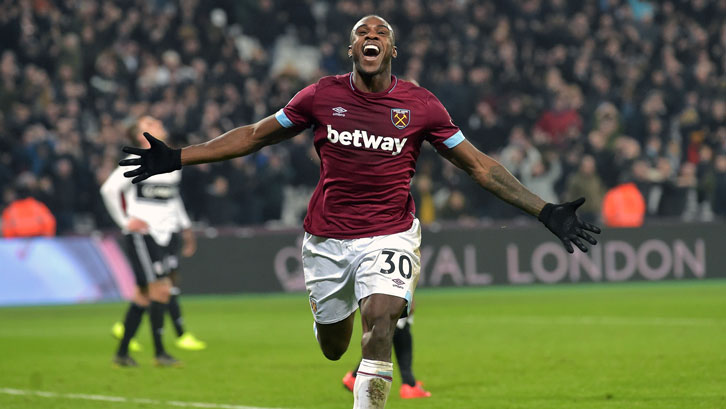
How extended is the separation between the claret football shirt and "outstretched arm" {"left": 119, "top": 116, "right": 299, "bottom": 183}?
9cm

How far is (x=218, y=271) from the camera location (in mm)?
19562

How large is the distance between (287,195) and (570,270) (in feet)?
18.3

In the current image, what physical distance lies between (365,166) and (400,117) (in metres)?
0.33

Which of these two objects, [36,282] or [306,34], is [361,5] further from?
[36,282]

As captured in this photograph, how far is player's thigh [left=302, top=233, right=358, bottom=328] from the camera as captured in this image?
6.62 meters

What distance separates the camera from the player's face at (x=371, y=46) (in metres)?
6.43

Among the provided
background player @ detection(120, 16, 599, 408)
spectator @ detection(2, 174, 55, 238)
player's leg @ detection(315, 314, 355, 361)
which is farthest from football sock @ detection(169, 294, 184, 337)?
spectator @ detection(2, 174, 55, 238)

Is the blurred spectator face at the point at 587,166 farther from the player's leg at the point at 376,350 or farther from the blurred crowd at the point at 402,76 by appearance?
the player's leg at the point at 376,350

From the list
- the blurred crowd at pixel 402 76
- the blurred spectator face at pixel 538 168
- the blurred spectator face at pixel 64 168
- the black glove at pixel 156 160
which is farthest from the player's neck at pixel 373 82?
the blurred spectator face at pixel 538 168

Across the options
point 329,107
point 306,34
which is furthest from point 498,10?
point 329,107

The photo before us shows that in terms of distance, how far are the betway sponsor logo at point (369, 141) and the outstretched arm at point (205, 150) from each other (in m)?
A: 0.32

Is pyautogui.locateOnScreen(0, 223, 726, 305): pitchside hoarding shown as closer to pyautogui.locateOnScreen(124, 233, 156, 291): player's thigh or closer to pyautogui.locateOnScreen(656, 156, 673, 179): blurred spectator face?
pyautogui.locateOnScreen(656, 156, 673, 179): blurred spectator face

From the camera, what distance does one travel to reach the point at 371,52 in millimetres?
6453

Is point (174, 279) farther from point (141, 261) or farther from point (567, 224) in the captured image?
point (567, 224)
